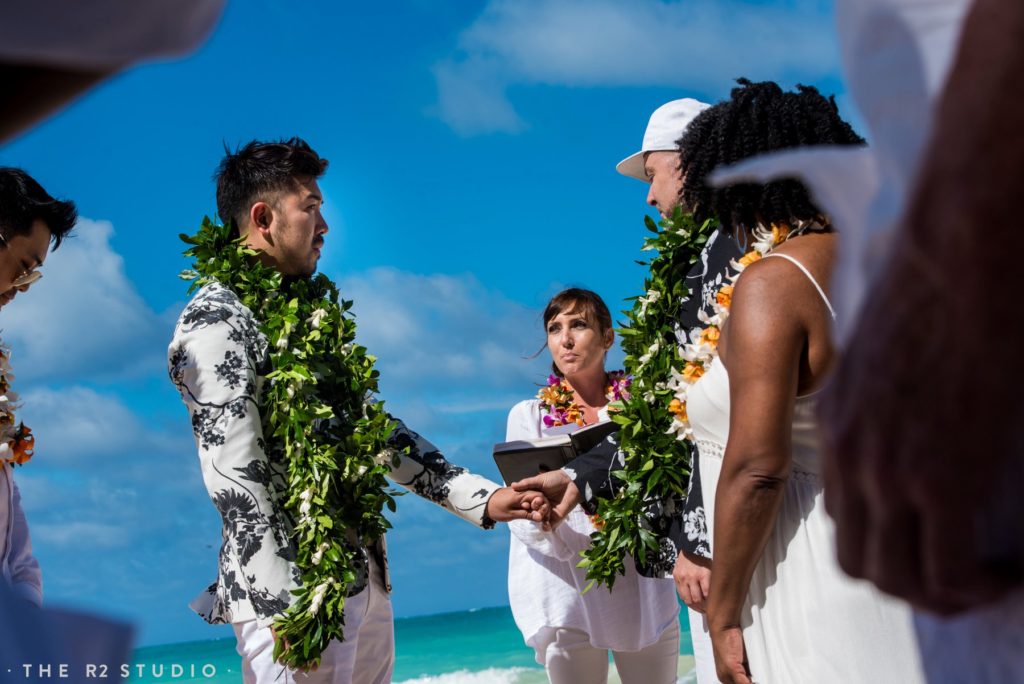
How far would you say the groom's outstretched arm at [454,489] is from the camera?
4.21m

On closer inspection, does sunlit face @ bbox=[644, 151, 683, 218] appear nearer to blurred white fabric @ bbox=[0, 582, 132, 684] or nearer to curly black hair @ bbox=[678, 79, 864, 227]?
curly black hair @ bbox=[678, 79, 864, 227]

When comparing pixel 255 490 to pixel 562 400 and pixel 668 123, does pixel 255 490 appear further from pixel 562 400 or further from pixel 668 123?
pixel 562 400

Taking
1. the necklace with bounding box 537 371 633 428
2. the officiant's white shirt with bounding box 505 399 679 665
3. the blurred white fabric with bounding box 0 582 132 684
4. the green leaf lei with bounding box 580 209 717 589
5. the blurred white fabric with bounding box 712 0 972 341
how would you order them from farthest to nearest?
the necklace with bounding box 537 371 633 428
the officiant's white shirt with bounding box 505 399 679 665
the green leaf lei with bounding box 580 209 717 589
the blurred white fabric with bounding box 0 582 132 684
the blurred white fabric with bounding box 712 0 972 341

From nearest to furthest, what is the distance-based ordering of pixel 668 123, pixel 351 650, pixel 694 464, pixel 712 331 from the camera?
pixel 694 464
pixel 712 331
pixel 351 650
pixel 668 123

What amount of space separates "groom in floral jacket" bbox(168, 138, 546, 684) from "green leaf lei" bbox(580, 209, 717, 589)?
2.82ft

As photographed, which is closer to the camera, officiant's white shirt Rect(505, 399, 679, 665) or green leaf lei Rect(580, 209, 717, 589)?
green leaf lei Rect(580, 209, 717, 589)

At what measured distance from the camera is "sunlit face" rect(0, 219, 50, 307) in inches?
133

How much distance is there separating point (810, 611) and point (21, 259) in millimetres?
2755

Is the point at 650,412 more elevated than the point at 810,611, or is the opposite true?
the point at 650,412

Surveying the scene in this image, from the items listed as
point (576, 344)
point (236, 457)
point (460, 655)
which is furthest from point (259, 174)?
point (460, 655)

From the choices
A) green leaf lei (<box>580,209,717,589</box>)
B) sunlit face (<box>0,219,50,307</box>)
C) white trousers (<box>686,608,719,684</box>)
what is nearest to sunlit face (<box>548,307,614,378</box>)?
green leaf lei (<box>580,209,717,589</box>)

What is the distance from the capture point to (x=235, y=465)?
10.8ft

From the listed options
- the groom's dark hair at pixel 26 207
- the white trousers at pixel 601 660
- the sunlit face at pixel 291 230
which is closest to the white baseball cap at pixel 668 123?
the sunlit face at pixel 291 230

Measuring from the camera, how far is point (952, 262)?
49cm
